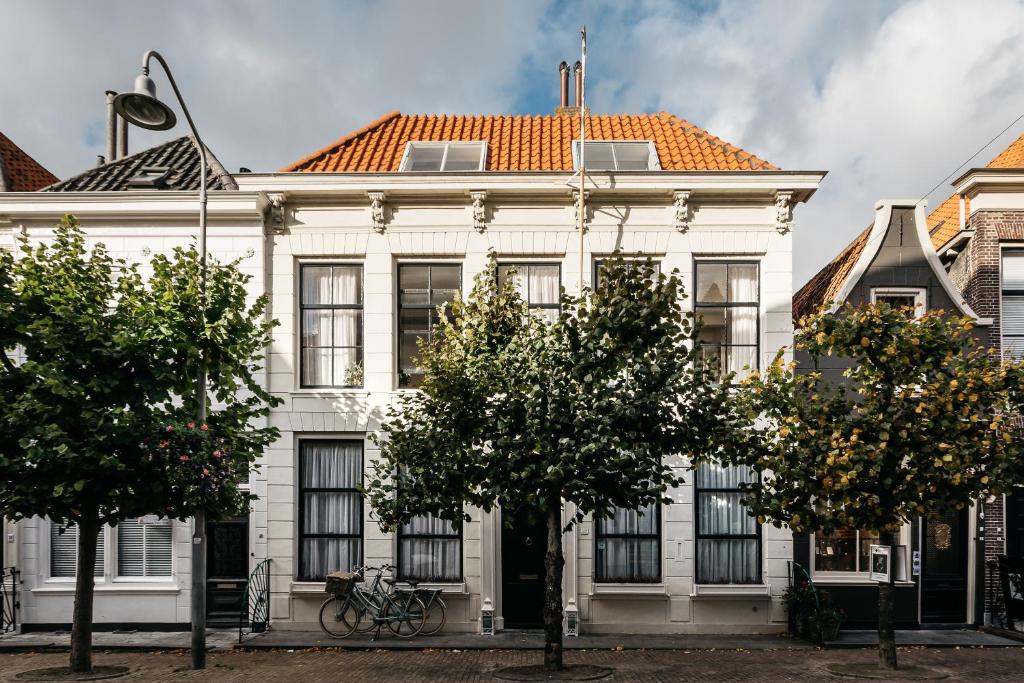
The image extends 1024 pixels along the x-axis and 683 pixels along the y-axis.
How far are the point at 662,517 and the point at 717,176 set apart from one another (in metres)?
6.21

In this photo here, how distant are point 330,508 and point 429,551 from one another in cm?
199

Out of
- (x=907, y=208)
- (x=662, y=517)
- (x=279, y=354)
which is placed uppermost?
(x=907, y=208)

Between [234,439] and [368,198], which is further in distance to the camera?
[368,198]

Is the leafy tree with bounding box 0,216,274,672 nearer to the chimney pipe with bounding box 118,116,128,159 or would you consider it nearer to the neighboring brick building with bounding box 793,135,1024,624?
the chimney pipe with bounding box 118,116,128,159

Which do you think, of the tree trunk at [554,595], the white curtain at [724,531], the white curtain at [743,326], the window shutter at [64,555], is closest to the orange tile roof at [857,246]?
the white curtain at [743,326]

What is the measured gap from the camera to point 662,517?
1549 centimetres

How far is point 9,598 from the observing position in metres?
15.5

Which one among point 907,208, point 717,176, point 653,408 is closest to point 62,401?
point 653,408

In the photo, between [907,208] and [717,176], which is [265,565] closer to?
[717,176]

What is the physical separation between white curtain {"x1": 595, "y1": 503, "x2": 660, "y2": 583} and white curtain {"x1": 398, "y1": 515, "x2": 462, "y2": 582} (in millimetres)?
2590

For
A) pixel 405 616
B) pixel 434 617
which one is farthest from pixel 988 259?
pixel 405 616

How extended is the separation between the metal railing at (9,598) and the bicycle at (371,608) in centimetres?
560

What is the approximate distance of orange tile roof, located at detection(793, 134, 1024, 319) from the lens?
683 inches

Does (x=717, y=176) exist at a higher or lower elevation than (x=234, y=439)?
higher
